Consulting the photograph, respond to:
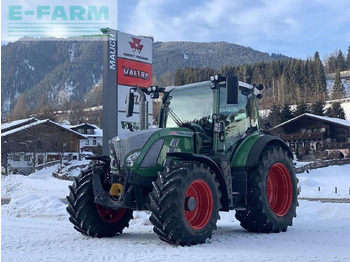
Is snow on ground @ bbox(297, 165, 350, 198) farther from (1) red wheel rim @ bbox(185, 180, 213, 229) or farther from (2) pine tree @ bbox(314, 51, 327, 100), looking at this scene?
(2) pine tree @ bbox(314, 51, 327, 100)

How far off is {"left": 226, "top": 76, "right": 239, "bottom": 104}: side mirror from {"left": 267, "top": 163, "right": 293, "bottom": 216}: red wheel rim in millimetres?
2213

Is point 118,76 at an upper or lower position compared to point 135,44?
lower

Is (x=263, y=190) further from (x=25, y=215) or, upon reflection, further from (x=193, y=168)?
(x=25, y=215)

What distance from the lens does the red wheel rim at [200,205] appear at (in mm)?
7426

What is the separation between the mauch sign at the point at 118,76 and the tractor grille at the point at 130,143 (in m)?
5.96

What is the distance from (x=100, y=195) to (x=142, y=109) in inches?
79.8

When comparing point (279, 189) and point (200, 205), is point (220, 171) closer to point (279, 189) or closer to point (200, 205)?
point (200, 205)

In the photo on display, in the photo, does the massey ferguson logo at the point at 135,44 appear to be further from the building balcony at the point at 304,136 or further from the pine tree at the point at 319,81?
the pine tree at the point at 319,81

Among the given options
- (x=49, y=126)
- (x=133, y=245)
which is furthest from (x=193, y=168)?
(x=49, y=126)

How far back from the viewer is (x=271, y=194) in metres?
9.45

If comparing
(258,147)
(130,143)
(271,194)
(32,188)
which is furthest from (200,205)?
(32,188)

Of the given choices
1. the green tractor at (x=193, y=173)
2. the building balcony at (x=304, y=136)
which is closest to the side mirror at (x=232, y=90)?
the green tractor at (x=193, y=173)

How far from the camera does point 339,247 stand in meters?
7.18

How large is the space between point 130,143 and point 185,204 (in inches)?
51.7
